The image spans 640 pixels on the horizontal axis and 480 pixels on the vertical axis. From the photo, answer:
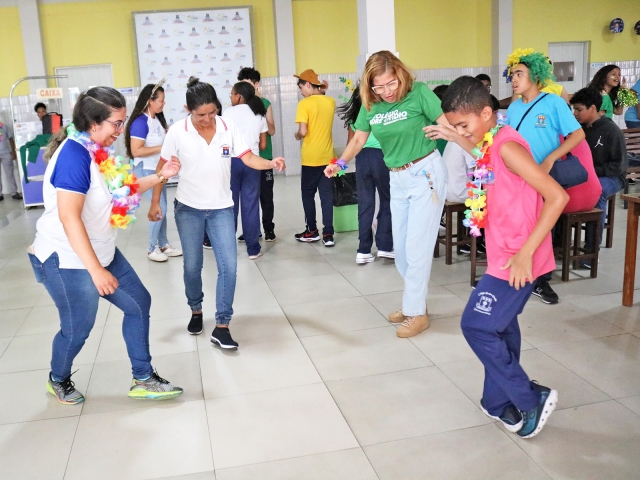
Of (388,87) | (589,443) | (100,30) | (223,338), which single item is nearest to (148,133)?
(223,338)

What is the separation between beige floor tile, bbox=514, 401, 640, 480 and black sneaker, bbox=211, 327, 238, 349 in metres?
1.64

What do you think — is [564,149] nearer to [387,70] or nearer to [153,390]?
[387,70]

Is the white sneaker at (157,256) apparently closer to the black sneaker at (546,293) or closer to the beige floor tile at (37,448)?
the beige floor tile at (37,448)

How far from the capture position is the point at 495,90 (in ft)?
38.7

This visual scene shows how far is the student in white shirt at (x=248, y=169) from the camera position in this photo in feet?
17.6

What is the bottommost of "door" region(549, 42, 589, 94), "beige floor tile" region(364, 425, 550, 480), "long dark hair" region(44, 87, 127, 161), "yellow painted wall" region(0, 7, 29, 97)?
"beige floor tile" region(364, 425, 550, 480)

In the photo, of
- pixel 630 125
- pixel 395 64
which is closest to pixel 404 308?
pixel 395 64

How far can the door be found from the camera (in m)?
11.9

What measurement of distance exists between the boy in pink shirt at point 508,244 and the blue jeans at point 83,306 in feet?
4.85

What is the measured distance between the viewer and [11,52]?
1053 centimetres

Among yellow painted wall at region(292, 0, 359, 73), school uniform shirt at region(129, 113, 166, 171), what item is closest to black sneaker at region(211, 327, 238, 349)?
school uniform shirt at region(129, 113, 166, 171)

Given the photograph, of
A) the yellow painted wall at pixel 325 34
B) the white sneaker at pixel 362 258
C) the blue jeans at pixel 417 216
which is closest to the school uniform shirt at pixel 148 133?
the white sneaker at pixel 362 258

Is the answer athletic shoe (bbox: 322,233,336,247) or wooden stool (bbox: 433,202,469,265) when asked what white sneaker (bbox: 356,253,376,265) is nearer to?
wooden stool (bbox: 433,202,469,265)

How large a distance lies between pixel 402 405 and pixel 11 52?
10373 mm
